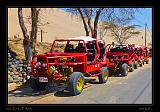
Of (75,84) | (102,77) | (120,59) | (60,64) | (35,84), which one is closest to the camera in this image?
(75,84)

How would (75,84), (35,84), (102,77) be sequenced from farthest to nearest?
(102,77), (35,84), (75,84)

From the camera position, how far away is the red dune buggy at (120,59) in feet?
53.3

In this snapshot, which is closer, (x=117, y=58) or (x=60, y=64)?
(x=60, y=64)

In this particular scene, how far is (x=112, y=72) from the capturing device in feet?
54.4

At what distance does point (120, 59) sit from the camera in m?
17.0

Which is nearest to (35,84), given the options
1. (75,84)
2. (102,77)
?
(75,84)

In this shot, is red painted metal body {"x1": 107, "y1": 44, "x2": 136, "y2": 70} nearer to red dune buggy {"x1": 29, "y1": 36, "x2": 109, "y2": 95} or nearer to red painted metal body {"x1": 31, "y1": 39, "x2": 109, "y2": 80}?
red dune buggy {"x1": 29, "y1": 36, "x2": 109, "y2": 95}

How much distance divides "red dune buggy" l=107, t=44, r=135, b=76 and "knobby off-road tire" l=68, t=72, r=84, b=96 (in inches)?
223

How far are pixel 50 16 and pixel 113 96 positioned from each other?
246 feet

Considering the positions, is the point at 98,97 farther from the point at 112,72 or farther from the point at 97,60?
the point at 112,72

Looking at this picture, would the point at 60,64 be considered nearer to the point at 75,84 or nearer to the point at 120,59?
the point at 75,84

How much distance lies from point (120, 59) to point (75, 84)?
705 centimetres

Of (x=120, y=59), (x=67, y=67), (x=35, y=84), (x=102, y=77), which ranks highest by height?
(x=120, y=59)
